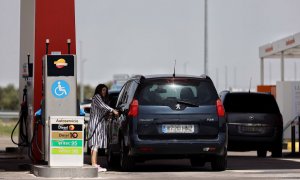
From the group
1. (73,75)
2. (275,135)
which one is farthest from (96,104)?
(275,135)

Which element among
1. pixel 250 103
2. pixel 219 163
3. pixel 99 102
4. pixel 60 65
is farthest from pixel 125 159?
pixel 250 103

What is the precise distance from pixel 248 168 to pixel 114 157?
2641mm

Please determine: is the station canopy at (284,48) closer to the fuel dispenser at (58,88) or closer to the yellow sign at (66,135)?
the fuel dispenser at (58,88)

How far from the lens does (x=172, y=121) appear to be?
20.3m

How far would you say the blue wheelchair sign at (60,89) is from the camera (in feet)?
67.2

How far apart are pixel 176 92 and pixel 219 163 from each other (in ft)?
5.13

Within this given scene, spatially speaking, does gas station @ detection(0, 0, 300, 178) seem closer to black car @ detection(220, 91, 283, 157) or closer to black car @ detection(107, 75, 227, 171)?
black car @ detection(107, 75, 227, 171)

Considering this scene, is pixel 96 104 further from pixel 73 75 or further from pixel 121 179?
pixel 121 179

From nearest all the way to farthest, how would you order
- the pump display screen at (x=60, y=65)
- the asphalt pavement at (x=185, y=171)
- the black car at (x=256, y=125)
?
the asphalt pavement at (x=185, y=171) < the pump display screen at (x=60, y=65) < the black car at (x=256, y=125)

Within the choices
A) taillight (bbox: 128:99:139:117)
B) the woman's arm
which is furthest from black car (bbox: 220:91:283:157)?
taillight (bbox: 128:99:139:117)

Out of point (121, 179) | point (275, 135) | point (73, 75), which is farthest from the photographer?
point (275, 135)

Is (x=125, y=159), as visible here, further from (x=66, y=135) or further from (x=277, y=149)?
(x=277, y=149)

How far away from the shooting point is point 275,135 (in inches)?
1144

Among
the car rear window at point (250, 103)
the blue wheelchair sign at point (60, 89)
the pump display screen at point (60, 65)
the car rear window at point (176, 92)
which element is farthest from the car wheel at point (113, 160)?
the car rear window at point (250, 103)
